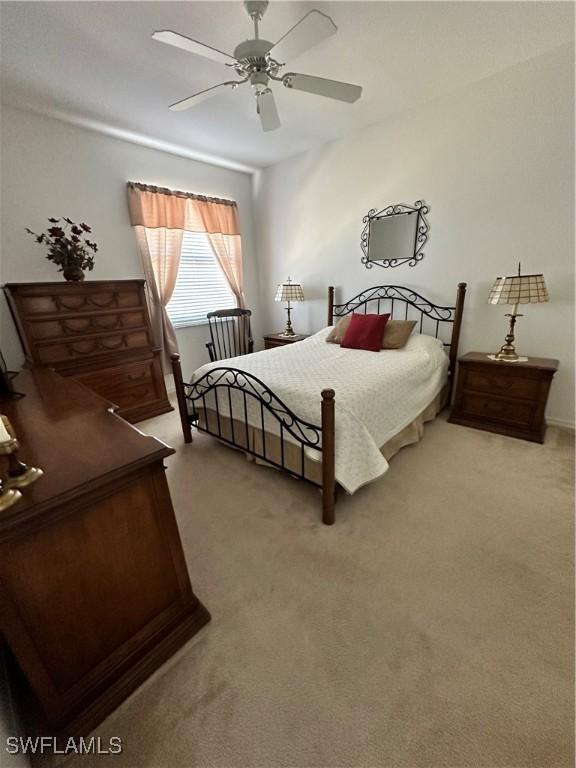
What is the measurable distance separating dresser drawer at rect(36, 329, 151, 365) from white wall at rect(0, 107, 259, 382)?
16.4 inches

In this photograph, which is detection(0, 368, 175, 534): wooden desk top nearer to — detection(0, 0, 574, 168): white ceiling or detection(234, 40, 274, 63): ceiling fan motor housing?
detection(234, 40, 274, 63): ceiling fan motor housing

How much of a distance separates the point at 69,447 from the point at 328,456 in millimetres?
1158

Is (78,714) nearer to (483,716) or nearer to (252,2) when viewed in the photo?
(483,716)

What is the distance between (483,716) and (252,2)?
3151 millimetres

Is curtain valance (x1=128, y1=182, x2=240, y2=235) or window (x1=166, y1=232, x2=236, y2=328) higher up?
curtain valance (x1=128, y1=182, x2=240, y2=235)

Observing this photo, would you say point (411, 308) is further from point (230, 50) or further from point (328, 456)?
point (230, 50)

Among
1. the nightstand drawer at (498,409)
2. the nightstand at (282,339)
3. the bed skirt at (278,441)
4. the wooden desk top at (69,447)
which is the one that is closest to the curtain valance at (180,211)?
the nightstand at (282,339)

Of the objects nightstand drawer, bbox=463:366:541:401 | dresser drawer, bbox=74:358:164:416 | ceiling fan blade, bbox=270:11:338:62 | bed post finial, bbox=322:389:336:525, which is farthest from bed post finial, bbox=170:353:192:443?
nightstand drawer, bbox=463:366:541:401

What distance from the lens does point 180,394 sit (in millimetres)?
2613

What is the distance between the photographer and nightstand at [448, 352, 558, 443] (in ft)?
7.92

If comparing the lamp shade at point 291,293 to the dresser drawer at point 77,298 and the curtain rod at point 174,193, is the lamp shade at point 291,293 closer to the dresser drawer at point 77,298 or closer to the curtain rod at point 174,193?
the curtain rod at point 174,193

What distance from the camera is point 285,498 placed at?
6.63 ft

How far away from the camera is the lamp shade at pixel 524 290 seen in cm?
231

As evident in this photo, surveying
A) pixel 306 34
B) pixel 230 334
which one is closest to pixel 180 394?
pixel 230 334
